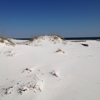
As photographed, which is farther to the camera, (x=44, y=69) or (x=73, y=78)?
(x=44, y=69)

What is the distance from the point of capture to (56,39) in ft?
47.3

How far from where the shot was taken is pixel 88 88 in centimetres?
435

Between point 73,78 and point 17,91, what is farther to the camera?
point 73,78

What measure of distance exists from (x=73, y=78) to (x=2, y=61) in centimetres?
333

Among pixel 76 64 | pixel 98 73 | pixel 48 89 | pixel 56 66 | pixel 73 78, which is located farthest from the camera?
pixel 76 64

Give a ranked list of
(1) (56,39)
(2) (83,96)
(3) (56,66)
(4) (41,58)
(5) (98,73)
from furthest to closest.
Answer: (1) (56,39) → (4) (41,58) → (3) (56,66) → (5) (98,73) → (2) (83,96)

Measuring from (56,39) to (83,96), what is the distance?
10.8 metres

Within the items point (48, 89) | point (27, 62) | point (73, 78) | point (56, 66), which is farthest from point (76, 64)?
point (48, 89)

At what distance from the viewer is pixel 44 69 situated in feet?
19.0

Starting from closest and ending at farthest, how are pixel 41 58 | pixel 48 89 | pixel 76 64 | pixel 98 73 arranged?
pixel 48 89
pixel 98 73
pixel 76 64
pixel 41 58

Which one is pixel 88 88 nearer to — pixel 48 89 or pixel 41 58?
pixel 48 89

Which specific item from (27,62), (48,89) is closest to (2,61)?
(27,62)

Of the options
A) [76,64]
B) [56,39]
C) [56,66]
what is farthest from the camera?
[56,39]

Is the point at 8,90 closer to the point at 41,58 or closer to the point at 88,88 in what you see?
the point at 88,88
